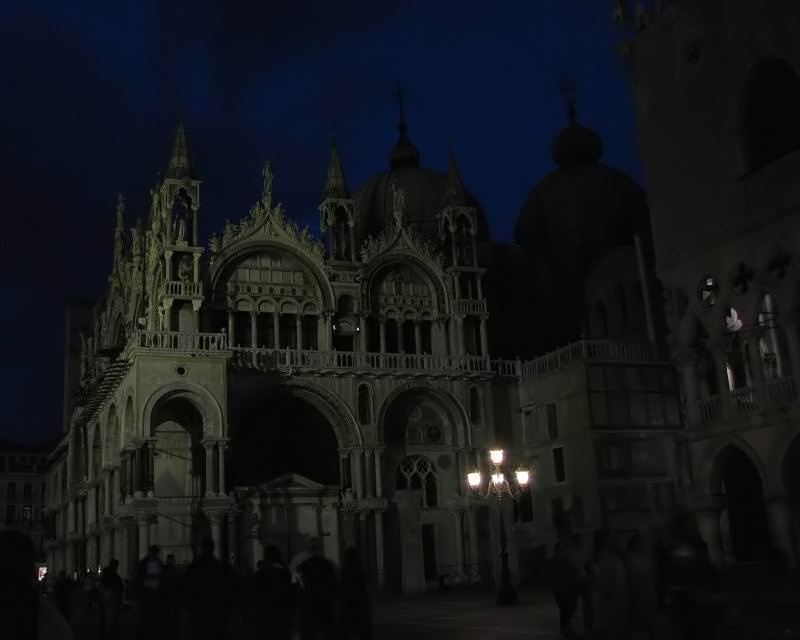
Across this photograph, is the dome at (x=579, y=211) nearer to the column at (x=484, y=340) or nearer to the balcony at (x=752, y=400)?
the column at (x=484, y=340)

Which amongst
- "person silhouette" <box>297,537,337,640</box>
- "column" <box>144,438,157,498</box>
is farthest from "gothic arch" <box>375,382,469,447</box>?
"person silhouette" <box>297,537,337,640</box>

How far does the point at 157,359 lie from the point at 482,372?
13.2 m

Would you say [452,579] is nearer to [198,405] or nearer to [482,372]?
[482,372]

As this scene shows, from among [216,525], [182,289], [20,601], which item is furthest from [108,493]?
[20,601]

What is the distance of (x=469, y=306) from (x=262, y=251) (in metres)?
9.12

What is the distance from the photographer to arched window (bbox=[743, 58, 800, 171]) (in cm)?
2936

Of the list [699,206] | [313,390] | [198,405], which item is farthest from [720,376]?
[198,405]

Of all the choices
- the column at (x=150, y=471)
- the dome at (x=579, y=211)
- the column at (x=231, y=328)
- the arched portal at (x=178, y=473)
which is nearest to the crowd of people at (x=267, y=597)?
the column at (x=150, y=471)

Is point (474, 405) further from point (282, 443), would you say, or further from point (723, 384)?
point (723, 384)

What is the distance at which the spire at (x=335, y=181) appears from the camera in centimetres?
4009

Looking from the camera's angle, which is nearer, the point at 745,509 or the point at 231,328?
the point at 745,509

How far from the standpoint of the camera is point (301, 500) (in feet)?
117

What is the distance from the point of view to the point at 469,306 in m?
40.4

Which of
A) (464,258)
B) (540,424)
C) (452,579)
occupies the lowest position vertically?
(452,579)
